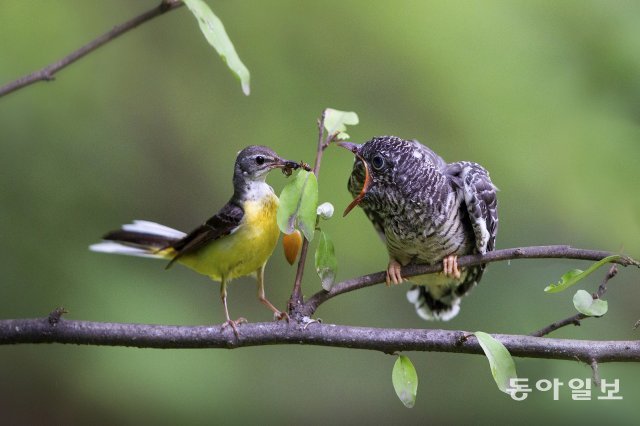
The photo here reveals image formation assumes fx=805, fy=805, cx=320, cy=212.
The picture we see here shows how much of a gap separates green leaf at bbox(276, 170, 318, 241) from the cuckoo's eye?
1027 mm

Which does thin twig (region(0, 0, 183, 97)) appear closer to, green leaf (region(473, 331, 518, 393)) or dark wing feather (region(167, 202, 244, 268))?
dark wing feather (region(167, 202, 244, 268))

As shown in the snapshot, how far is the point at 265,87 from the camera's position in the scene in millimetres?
5344

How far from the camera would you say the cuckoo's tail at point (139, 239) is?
11.3 feet

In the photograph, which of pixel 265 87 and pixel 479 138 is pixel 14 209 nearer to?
pixel 265 87

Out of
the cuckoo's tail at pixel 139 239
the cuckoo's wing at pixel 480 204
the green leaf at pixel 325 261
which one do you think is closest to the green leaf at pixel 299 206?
the green leaf at pixel 325 261

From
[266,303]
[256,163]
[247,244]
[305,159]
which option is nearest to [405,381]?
[266,303]

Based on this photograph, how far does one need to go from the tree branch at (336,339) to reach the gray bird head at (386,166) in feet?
2.73

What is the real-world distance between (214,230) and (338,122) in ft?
2.70

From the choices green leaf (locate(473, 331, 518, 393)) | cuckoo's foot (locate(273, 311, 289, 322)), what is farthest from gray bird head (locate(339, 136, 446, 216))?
green leaf (locate(473, 331, 518, 393))

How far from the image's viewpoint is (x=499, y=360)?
2432mm

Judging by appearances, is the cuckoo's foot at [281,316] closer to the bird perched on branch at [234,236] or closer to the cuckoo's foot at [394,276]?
the bird perched on branch at [234,236]

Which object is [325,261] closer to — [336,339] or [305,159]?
[336,339]

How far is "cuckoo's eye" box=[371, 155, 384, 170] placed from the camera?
342 centimetres

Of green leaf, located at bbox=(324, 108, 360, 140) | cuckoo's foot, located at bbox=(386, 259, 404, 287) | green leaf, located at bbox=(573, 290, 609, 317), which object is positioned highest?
green leaf, located at bbox=(324, 108, 360, 140)
